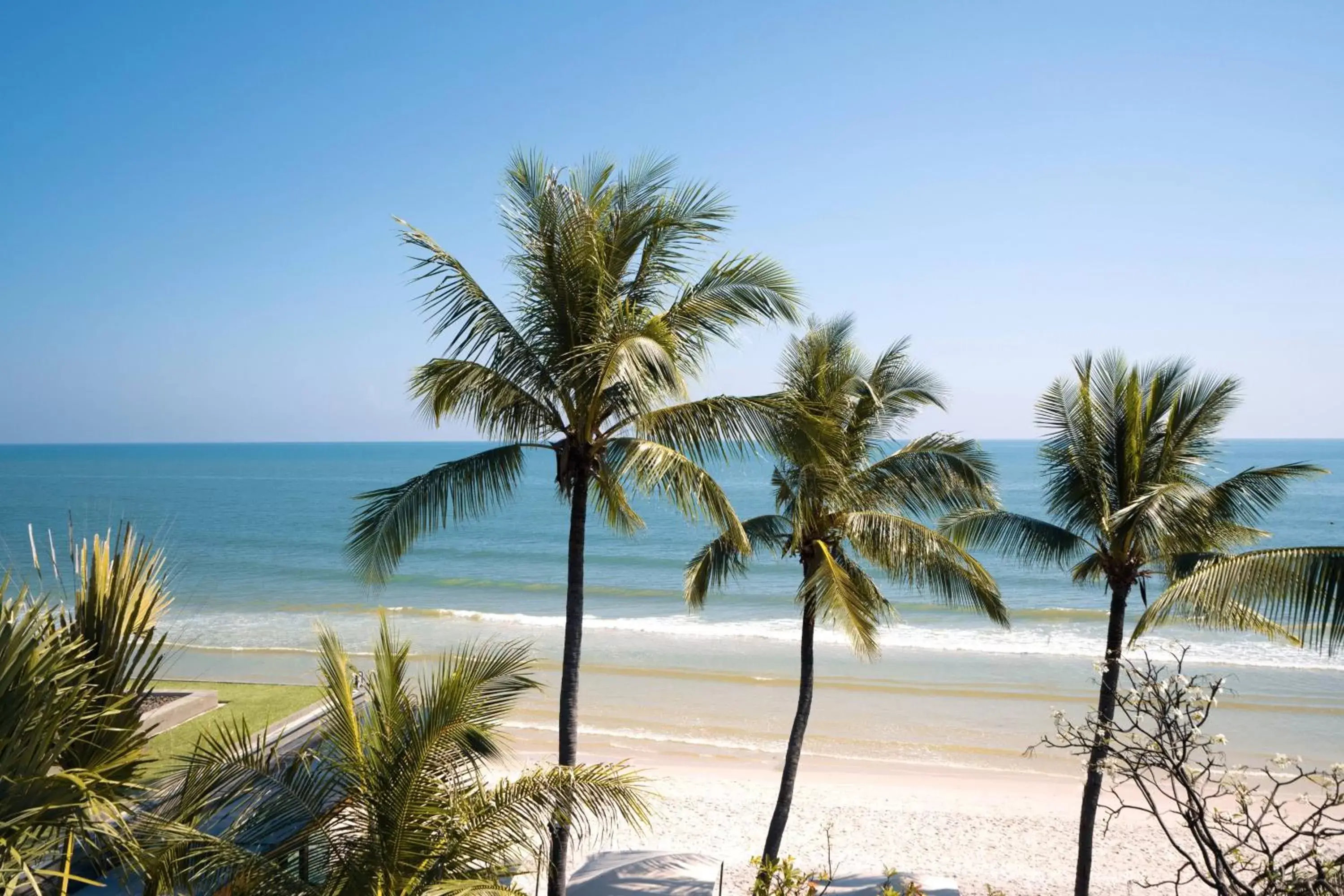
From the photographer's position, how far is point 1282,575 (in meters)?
5.71

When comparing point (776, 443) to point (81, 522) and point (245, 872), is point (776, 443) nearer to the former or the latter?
point (245, 872)

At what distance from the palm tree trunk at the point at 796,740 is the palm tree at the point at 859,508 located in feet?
0.06

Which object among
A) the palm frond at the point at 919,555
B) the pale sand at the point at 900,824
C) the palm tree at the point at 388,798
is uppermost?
the palm frond at the point at 919,555

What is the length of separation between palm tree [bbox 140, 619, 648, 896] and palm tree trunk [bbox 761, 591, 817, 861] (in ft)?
14.7

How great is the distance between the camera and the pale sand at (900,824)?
39.0 ft

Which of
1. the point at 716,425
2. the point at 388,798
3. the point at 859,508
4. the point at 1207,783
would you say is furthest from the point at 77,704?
the point at 859,508

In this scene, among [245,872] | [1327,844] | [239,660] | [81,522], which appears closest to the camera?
[245,872]

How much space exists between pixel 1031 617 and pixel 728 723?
50.9 ft

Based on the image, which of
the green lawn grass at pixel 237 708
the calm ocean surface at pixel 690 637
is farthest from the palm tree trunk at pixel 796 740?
the green lawn grass at pixel 237 708

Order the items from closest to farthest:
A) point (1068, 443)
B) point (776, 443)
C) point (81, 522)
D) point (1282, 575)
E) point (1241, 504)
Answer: point (1282, 575)
point (776, 443)
point (1241, 504)
point (1068, 443)
point (81, 522)

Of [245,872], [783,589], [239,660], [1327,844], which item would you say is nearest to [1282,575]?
[245,872]

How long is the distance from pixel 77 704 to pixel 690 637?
24478 millimetres

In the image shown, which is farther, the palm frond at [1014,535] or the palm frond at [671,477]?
the palm frond at [1014,535]

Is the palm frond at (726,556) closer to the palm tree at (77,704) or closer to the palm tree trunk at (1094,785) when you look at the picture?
the palm tree trunk at (1094,785)
